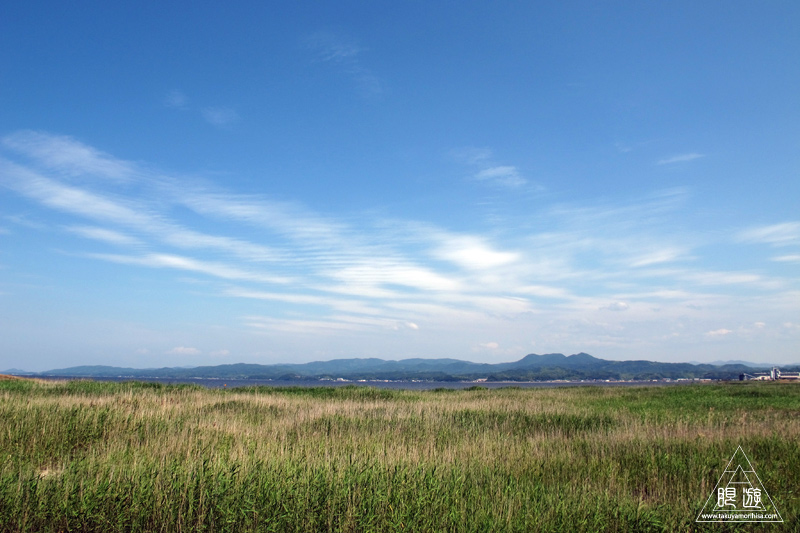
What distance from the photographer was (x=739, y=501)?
6.39m

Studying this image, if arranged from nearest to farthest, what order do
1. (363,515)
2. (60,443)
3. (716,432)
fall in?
(363,515) < (60,443) < (716,432)

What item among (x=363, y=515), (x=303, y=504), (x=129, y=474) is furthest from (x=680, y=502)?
(x=129, y=474)

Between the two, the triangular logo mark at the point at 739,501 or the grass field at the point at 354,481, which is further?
the triangular logo mark at the point at 739,501

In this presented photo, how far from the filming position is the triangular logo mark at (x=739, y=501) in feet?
18.4

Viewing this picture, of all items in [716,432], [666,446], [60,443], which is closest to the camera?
[60,443]

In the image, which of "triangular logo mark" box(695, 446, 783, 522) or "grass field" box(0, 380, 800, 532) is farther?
"triangular logo mark" box(695, 446, 783, 522)

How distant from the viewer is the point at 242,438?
31.2 feet

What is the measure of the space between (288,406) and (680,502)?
1532cm

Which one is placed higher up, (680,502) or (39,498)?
(39,498)

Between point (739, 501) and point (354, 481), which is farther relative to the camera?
point (739, 501)

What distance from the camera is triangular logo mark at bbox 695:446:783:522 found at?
560 centimetres

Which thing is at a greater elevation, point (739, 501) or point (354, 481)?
point (354, 481)

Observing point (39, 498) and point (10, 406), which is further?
point (10, 406)

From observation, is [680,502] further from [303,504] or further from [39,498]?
[39,498]
